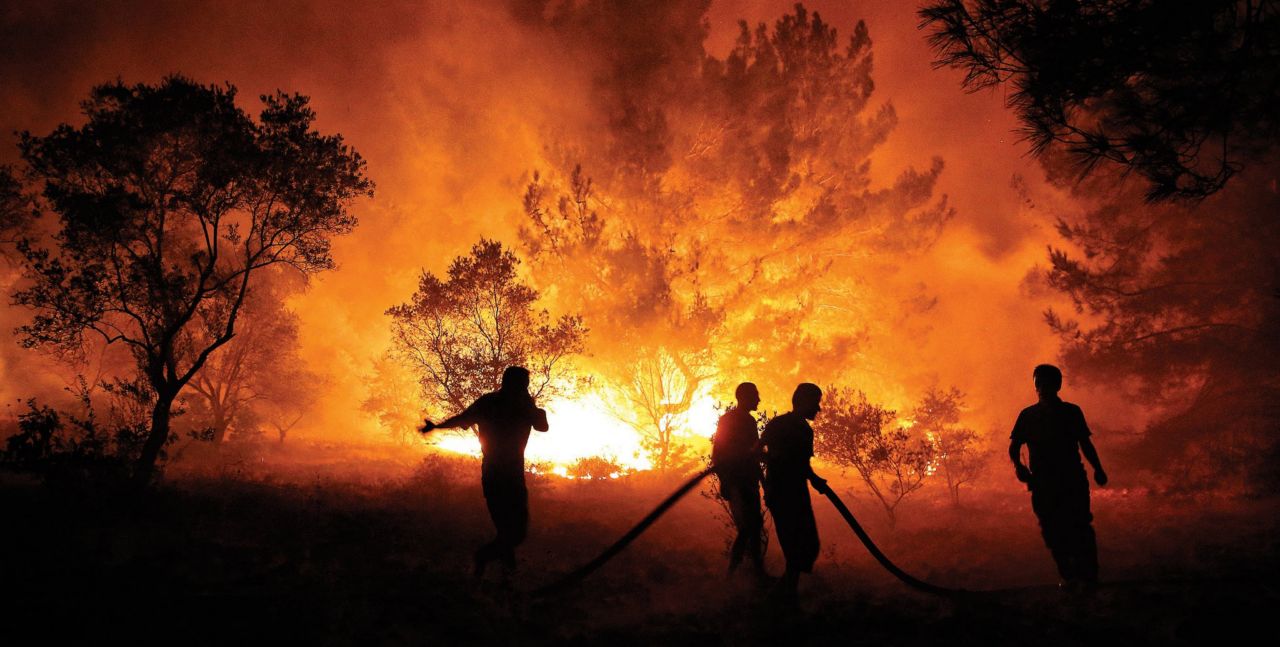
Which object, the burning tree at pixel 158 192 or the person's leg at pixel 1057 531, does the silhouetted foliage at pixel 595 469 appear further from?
the person's leg at pixel 1057 531

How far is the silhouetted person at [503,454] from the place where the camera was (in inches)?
263

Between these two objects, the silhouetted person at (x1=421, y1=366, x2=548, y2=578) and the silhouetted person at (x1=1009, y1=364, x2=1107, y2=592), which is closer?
the silhouetted person at (x1=1009, y1=364, x2=1107, y2=592)

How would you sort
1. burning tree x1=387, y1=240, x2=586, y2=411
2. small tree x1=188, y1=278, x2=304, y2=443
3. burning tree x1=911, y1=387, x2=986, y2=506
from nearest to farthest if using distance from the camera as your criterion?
burning tree x1=387, y1=240, x2=586, y2=411
burning tree x1=911, y1=387, x2=986, y2=506
small tree x1=188, y1=278, x2=304, y2=443

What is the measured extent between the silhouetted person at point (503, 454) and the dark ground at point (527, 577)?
0.51 meters

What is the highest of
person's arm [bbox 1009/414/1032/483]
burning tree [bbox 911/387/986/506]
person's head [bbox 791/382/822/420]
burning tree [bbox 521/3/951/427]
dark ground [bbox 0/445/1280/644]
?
burning tree [bbox 521/3/951/427]

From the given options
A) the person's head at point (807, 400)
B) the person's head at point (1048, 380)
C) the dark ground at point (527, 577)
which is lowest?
the dark ground at point (527, 577)

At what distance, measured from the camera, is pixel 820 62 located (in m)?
24.4

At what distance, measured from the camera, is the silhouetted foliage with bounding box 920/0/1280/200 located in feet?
19.5

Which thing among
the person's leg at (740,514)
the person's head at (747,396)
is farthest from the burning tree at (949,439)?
the person's head at (747,396)

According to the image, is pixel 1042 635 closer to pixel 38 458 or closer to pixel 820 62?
pixel 38 458

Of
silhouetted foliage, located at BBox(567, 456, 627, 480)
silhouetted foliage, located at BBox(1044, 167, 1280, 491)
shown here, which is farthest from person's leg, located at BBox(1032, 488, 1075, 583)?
silhouetted foliage, located at BBox(567, 456, 627, 480)

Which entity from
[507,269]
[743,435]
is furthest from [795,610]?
[507,269]

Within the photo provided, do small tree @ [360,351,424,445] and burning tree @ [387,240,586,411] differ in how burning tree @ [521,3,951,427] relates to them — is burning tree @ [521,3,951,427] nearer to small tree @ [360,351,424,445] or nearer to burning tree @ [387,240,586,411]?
burning tree @ [387,240,586,411]

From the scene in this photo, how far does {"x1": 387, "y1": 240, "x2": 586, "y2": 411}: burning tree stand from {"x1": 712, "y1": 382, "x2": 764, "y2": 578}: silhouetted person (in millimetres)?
10259
